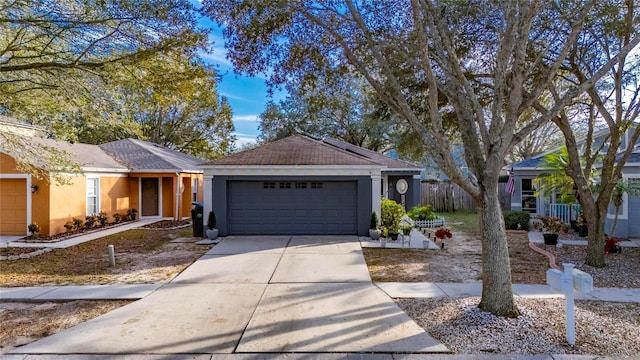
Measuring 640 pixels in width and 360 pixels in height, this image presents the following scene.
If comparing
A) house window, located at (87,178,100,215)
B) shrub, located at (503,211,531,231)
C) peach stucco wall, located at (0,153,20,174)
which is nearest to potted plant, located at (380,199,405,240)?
shrub, located at (503,211,531,231)

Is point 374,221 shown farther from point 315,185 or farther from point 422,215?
point 422,215

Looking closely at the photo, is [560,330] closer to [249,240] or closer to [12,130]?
→ [249,240]

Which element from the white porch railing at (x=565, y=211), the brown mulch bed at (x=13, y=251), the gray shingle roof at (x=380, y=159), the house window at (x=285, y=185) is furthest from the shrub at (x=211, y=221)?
the white porch railing at (x=565, y=211)

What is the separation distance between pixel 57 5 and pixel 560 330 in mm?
9817

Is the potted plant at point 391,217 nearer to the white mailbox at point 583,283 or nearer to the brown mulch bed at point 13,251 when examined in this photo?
the white mailbox at point 583,283

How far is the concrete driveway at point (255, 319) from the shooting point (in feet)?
15.4

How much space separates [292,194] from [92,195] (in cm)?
871

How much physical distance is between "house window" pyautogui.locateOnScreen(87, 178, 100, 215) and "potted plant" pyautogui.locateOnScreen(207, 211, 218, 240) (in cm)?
626

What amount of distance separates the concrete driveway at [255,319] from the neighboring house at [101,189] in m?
7.61

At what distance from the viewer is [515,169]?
16.8 metres

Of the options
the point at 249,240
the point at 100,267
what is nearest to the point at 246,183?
the point at 249,240

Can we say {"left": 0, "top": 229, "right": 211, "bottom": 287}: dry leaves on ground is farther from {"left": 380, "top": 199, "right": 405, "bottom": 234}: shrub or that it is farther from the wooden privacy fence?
the wooden privacy fence

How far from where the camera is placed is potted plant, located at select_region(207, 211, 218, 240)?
12.6 m

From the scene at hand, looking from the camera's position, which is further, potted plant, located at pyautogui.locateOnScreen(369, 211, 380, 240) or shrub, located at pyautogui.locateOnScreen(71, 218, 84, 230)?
shrub, located at pyautogui.locateOnScreen(71, 218, 84, 230)
